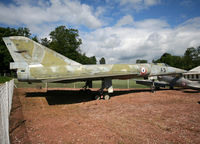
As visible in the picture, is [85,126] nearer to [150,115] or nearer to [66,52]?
[150,115]

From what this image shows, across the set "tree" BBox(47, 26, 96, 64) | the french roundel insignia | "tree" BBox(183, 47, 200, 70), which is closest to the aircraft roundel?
the french roundel insignia

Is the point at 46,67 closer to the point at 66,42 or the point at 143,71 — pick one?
the point at 143,71

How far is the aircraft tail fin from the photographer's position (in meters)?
9.91

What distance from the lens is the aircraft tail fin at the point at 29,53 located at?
9.91m

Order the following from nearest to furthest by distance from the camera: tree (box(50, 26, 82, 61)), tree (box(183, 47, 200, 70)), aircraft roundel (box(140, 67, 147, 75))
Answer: aircraft roundel (box(140, 67, 147, 75)) < tree (box(50, 26, 82, 61)) < tree (box(183, 47, 200, 70))

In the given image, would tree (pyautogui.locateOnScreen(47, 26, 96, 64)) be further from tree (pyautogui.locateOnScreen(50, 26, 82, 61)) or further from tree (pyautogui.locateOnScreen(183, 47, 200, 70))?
tree (pyautogui.locateOnScreen(183, 47, 200, 70))

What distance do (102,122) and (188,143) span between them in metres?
3.22

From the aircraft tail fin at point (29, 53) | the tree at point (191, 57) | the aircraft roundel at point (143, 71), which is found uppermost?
the tree at point (191, 57)

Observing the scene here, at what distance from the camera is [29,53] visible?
1021 cm

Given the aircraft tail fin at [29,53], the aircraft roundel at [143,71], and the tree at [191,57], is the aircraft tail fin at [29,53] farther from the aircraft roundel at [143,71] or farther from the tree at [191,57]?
the tree at [191,57]

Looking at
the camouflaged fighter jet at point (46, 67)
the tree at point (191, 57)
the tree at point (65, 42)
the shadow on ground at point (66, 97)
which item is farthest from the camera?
the tree at point (191, 57)

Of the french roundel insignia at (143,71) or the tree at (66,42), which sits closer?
the french roundel insignia at (143,71)

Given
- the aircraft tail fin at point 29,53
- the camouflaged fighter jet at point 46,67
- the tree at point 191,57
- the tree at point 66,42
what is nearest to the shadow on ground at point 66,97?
the camouflaged fighter jet at point 46,67

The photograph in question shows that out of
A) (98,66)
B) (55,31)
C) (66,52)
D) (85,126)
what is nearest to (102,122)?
(85,126)
